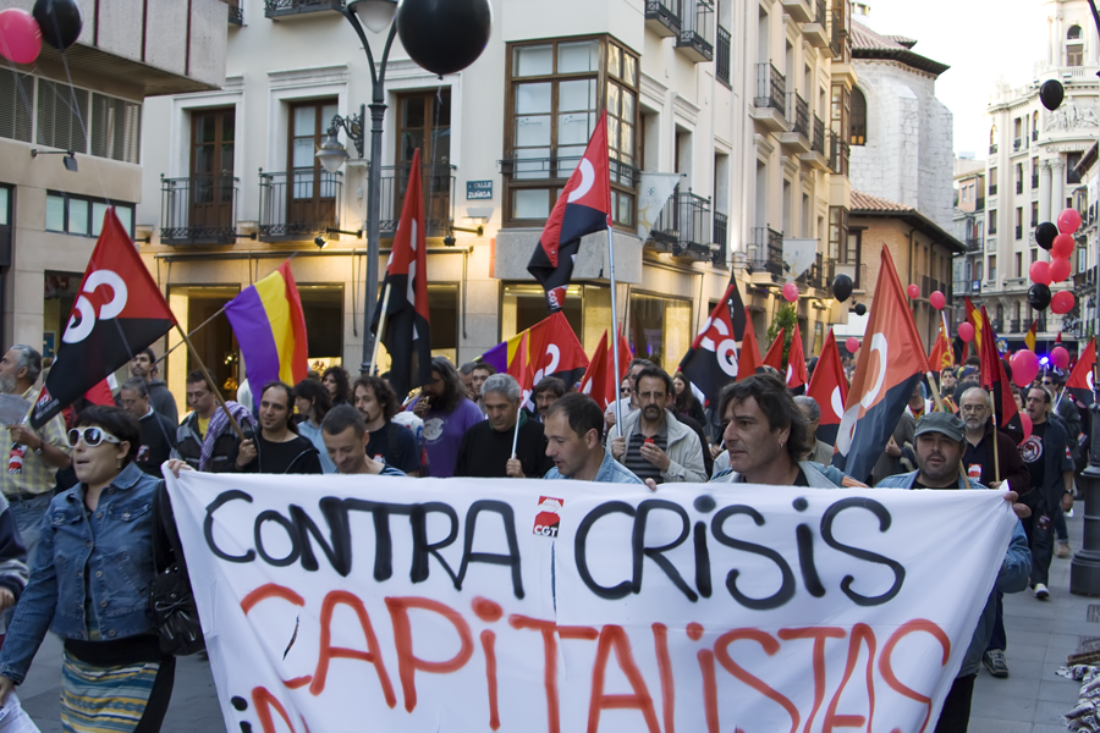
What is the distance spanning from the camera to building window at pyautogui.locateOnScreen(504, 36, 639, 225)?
18594mm

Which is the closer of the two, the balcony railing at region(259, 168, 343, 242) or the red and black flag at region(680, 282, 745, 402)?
the red and black flag at region(680, 282, 745, 402)

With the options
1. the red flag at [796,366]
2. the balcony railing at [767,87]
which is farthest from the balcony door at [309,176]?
the balcony railing at [767,87]

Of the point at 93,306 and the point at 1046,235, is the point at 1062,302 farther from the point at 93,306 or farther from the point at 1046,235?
the point at 93,306

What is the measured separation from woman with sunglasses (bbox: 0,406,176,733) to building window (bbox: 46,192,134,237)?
34.3 feet

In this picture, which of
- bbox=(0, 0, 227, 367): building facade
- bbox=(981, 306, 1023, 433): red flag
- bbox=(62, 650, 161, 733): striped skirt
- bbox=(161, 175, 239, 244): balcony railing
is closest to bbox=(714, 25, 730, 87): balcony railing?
bbox=(161, 175, 239, 244): balcony railing

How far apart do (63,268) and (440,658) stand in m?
11.6

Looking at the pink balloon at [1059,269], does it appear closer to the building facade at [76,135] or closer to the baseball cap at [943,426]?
the building facade at [76,135]

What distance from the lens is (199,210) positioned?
864 inches

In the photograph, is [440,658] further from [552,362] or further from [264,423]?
[552,362]

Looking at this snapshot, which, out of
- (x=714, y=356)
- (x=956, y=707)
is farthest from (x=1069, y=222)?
(x=956, y=707)

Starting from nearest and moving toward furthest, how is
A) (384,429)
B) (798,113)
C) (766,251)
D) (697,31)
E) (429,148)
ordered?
(384,429) → (429,148) → (697,31) → (766,251) → (798,113)

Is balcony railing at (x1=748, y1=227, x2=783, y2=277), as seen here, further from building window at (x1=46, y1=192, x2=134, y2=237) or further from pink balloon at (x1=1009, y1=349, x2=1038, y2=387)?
building window at (x1=46, y1=192, x2=134, y2=237)

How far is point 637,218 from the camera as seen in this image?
19.8m

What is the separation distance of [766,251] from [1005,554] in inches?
979
